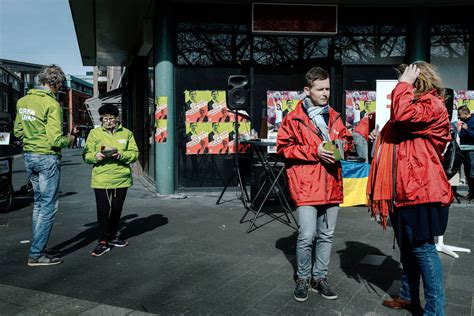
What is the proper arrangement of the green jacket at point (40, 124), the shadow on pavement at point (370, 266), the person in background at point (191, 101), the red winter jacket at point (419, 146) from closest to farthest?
the red winter jacket at point (419, 146), the shadow on pavement at point (370, 266), the green jacket at point (40, 124), the person in background at point (191, 101)

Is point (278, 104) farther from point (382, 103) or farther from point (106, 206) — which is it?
point (106, 206)

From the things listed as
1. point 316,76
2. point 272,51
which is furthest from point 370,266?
point 272,51

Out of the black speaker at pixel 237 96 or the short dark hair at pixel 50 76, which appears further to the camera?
the black speaker at pixel 237 96

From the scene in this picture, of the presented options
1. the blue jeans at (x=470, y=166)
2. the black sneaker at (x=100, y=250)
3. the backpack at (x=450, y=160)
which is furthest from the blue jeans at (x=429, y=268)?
the blue jeans at (x=470, y=166)

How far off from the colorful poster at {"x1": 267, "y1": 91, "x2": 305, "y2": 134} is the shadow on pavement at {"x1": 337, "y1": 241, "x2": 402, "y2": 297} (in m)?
5.22

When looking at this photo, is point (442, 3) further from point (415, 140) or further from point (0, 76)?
point (0, 76)

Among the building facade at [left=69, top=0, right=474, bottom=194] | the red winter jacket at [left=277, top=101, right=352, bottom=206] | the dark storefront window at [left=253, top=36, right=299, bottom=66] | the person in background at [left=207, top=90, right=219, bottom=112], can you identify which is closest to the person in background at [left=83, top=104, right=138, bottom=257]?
the red winter jacket at [left=277, top=101, right=352, bottom=206]

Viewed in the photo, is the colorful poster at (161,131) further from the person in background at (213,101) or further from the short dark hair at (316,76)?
the short dark hair at (316,76)

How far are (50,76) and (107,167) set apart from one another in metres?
1.16

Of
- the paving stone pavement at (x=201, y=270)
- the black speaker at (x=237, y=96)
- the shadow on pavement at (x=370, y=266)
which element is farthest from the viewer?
the black speaker at (x=237, y=96)

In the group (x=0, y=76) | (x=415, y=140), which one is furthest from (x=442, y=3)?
(x=0, y=76)

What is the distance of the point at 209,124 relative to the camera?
1034 centimetres

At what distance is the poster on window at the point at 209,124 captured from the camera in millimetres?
10227

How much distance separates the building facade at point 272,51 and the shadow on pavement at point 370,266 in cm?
527
